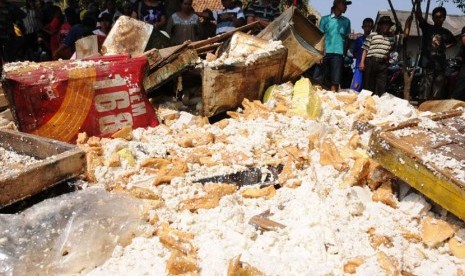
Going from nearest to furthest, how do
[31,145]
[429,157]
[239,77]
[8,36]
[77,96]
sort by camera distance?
[429,157] < [31,145] < [77,96] < [239,77] < [8,36]

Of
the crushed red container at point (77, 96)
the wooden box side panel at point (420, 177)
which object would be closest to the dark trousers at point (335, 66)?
the crushed red container at point (77, 96)

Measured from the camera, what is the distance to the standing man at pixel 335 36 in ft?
19.7

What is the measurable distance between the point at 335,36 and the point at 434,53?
1.59 metres

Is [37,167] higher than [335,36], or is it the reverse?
[335,36]

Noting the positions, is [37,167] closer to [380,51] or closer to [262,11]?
[262,11]

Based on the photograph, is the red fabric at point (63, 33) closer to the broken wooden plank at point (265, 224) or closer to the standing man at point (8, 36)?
the standing man at point (8, 36)

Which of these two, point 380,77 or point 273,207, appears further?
point 380,77

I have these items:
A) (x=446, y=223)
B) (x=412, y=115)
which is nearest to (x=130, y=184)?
(x=446, y=223)

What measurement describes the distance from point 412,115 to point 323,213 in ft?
7.81

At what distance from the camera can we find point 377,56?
6.14 m

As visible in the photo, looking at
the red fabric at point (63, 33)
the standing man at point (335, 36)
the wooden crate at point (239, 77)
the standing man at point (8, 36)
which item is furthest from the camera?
the red fabric at point (63, 33)

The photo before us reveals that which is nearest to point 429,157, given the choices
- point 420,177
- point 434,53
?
point 420,177

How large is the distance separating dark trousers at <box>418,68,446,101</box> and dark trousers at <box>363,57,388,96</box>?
704 millimetres

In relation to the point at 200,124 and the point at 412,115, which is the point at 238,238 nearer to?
the point at 200,124
